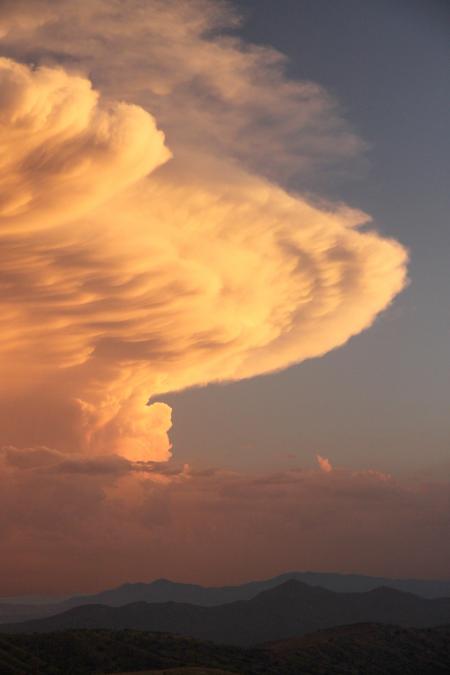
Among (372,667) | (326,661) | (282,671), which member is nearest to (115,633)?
(282,671)

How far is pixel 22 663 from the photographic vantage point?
5650 inches

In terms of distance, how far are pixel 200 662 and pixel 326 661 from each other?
140 ft

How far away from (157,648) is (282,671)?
97.9 ft

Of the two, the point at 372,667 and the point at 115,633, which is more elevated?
the point at 115,633

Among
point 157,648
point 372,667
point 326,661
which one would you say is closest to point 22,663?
point 157,648

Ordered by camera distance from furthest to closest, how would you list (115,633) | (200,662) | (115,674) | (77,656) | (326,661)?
(326,661) < (115,633) < (200,662) < (77,656) < (115,674)

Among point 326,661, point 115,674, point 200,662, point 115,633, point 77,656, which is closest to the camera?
point 115,674

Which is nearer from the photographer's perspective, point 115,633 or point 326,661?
point 115,633

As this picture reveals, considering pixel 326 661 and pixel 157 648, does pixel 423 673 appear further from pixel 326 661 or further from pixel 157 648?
pixel 157 648

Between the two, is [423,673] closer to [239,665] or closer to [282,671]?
[282,671]

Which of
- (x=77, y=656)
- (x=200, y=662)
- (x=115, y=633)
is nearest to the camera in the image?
(x=77, y=656)

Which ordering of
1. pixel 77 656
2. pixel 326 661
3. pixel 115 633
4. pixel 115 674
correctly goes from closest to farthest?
1. pixel 115 674
2. pixel 77 656
3. pixel 115 633
4. pixel 326 661

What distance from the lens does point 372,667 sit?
648 ft

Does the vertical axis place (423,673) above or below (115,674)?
below
